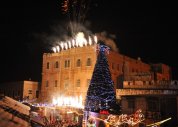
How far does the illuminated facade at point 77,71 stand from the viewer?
39281 mm

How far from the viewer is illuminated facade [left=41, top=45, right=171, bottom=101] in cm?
3928

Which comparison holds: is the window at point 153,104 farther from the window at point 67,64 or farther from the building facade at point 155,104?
the window at point 67,64

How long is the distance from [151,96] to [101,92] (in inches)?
286

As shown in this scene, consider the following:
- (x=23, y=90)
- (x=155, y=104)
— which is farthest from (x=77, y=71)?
(x=155, y=104)

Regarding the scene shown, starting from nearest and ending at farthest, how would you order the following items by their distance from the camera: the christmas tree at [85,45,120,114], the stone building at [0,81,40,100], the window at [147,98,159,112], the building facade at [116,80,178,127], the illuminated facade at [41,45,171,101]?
the building facade at [116,80,178,127] < the window at [147,98,159,112] < the christmas tree at [85,45,120,114] < the illuminated facade at [41,45,171,101] < the stone building at [0,81,40,100]

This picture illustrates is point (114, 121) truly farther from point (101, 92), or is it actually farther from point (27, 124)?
point (101, 92)

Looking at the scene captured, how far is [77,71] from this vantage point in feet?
133

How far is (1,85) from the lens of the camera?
52.0m

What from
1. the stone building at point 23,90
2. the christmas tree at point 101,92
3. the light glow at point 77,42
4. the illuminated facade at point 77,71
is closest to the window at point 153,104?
the christmas tree at point 101,92

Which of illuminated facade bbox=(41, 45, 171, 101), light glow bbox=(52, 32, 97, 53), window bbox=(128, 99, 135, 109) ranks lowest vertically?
window bbox=(128, 99, 135, 109)

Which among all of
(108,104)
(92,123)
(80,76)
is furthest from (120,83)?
(92,123)

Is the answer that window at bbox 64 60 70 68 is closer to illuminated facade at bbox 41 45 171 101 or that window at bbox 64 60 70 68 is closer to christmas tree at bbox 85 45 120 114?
illuminated facade at bbox 41 45 171 101

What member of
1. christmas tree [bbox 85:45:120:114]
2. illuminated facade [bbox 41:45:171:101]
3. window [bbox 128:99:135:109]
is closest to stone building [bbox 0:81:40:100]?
illuminated facade [bbox 41:45:171:101]

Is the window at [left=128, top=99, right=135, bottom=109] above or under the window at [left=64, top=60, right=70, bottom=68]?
under
